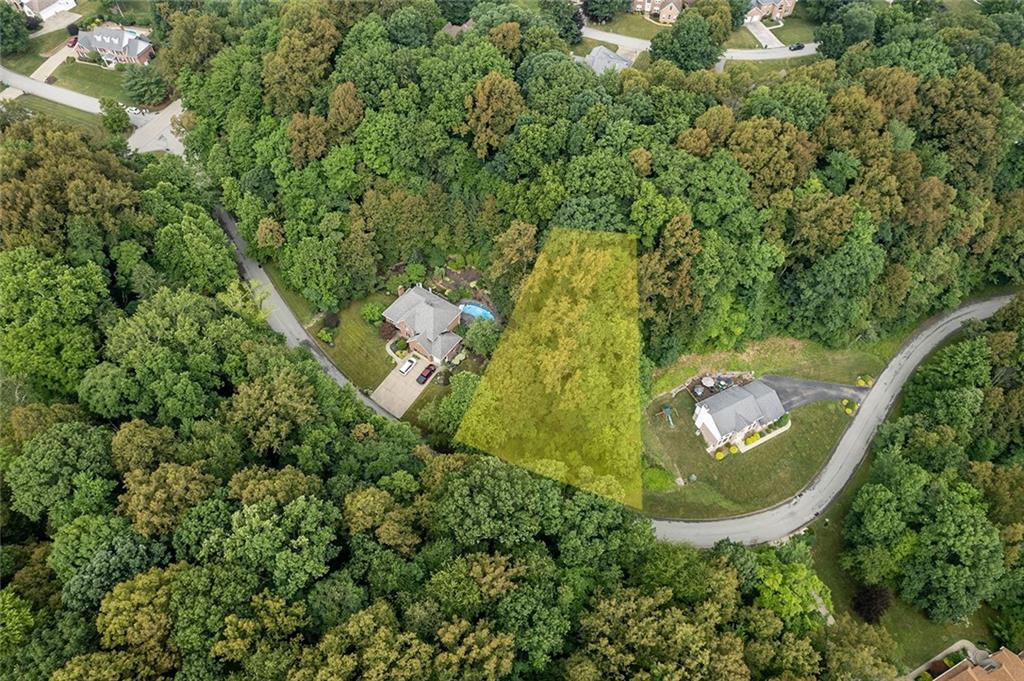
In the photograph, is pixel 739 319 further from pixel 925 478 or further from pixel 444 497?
pixel 444 497

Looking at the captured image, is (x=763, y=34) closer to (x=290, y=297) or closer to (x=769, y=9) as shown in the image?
(x=769, y=9)

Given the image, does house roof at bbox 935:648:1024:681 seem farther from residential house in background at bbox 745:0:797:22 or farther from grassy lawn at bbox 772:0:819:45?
residential house in background at bbox 745:0:797:22

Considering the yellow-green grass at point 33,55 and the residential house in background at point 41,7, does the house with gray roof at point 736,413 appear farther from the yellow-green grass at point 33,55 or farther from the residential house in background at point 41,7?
the residential house in background at point 41,7

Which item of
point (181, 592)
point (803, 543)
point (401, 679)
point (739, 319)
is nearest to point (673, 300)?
point (739, 319)

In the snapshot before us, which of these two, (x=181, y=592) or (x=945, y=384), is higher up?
(x=181, y=592)

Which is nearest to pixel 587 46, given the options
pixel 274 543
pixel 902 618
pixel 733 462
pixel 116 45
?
pixel 733 462

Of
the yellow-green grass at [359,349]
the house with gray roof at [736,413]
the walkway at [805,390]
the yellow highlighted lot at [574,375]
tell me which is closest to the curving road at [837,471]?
the walkway at [805,390]
